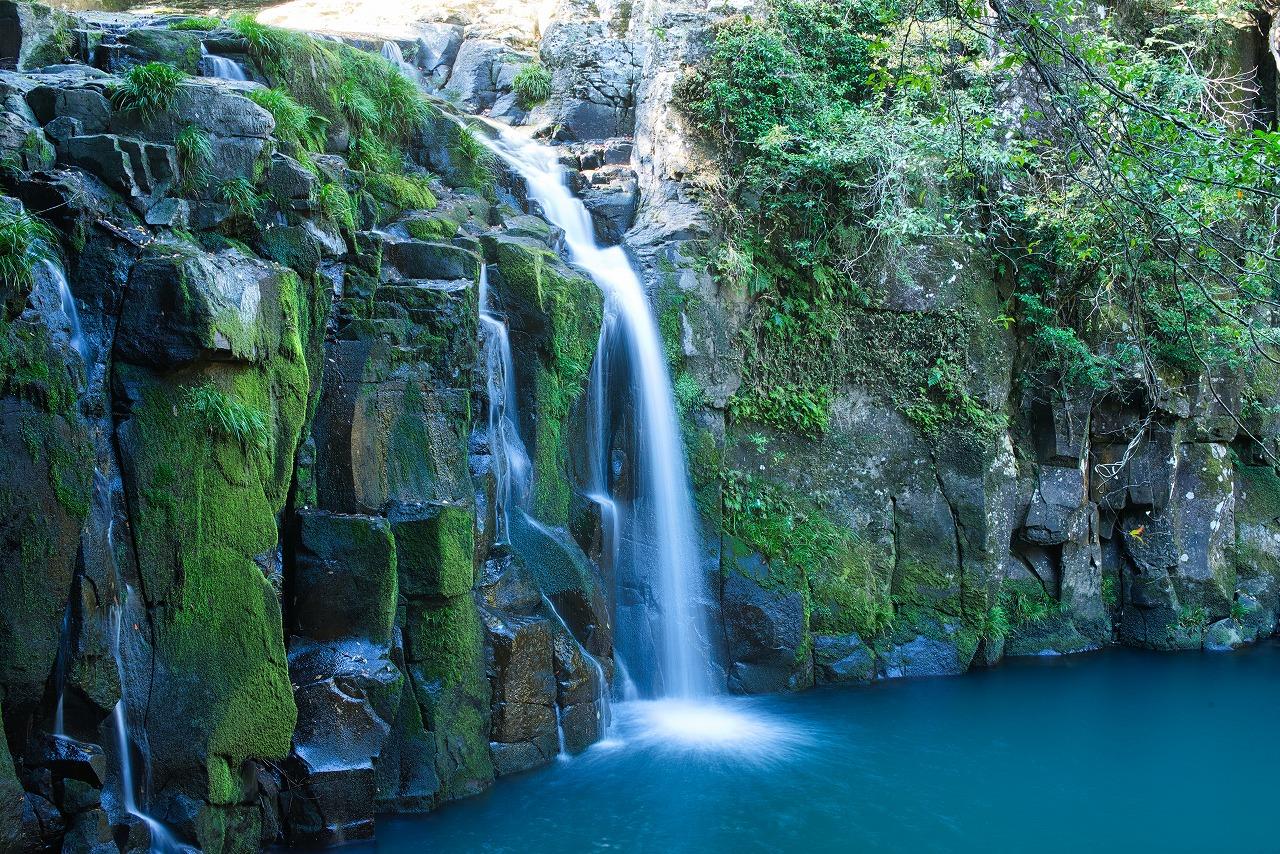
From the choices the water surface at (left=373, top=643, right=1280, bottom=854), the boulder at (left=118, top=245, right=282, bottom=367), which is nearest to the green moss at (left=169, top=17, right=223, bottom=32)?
the boulder at (left=118, top=245, right=282, bottom=367)

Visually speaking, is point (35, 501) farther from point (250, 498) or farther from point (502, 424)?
point (502, 424)

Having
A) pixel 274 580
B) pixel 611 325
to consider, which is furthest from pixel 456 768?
pixel 611 325

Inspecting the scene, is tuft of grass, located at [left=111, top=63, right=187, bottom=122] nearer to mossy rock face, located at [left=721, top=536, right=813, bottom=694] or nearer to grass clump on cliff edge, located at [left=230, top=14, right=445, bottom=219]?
grass clump on cliff edge, located at [left=230, top=14, right=445, bottom=219]

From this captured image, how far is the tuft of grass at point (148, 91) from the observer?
654 centimetres

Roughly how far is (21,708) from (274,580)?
1.65 m

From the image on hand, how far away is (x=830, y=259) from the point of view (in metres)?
11.1

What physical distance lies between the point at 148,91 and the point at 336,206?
1.42 m

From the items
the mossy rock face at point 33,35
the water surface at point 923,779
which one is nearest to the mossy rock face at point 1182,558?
the water surface at point 923,779

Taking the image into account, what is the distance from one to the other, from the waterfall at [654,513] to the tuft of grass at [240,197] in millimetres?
3736

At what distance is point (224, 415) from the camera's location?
5.66 m

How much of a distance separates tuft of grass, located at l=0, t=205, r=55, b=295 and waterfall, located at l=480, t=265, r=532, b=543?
3647 millimetres

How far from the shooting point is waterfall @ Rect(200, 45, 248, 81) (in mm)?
8617

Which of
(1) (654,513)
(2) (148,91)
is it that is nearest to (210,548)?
(2) (148,91)

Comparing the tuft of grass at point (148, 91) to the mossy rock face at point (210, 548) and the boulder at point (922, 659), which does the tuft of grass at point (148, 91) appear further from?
the boulder at point (922, 659)
